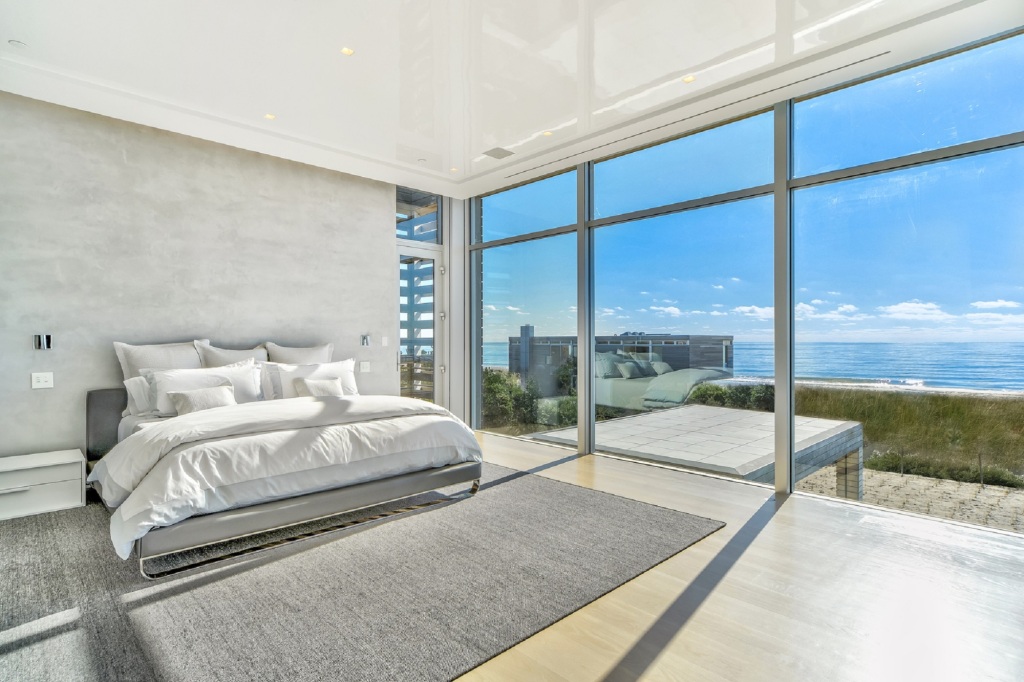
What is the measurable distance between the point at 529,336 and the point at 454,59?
3.06 m

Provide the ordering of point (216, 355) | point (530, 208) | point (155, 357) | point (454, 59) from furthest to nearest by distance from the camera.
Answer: point (530, 208) < point (216, 355) < point (155, 357) < point (454, 59)

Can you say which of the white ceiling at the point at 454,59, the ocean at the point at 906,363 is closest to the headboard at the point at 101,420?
the white ceiling at the point at 454,59

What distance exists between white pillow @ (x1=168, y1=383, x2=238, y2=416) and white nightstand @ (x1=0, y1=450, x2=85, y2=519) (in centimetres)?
72

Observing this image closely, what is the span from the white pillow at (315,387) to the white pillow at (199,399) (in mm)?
587

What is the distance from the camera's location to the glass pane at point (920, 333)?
307cm

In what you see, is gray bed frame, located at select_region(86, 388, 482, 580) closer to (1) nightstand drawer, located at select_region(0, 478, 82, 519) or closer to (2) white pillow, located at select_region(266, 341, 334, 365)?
(1) nightstand drawer, located at select_region(0, 478, 82, 519)

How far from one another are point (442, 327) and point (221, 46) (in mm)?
3665

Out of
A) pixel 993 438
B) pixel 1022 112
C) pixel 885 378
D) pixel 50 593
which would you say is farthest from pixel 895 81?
pixel 50 593

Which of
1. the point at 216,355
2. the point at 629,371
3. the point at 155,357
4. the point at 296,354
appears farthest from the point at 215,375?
the point at 629,371

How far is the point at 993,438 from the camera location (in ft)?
10.1

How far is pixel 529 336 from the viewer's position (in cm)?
Result: 571

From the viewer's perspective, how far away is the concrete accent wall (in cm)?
370

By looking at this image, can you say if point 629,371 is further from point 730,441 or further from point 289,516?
point 289,516

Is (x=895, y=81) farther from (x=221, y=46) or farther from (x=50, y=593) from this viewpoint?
(x=50, y=593)
